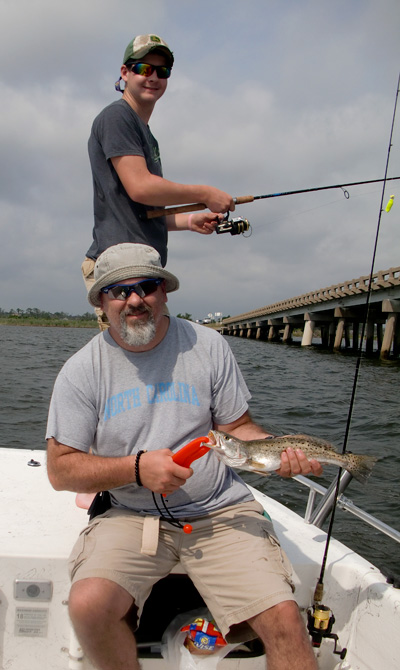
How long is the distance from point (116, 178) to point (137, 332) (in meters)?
1.25

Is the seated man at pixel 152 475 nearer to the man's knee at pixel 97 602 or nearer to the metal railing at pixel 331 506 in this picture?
the man's knee at pixel 97 602

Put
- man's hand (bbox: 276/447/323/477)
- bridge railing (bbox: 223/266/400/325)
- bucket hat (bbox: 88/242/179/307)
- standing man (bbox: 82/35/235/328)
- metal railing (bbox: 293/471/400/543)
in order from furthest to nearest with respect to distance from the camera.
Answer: bridge railing (bbox: 223/266/400/325) → standing man (bbox: 82/35/235/328) → metal railing (bbox: 293/471/400/543) → bucket hat (bbox: 88/242/179/307) → man's hand (bbox: 276/447/323/477)

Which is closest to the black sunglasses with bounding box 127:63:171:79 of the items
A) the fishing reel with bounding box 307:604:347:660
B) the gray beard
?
the gray beard

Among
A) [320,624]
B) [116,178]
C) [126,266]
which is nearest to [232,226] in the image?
[116,178]

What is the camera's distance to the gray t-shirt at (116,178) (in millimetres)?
3279

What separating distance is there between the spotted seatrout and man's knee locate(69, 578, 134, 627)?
748 mm

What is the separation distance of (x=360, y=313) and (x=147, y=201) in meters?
33.3

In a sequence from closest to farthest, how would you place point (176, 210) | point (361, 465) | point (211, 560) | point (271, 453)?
point (211, 560)
point (271, 453)
point (361, 465)
point (176, 210)

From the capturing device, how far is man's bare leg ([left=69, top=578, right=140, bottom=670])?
85.3 inches

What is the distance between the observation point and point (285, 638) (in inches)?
86.3

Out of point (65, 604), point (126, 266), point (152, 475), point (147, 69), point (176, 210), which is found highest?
point (147, 69)

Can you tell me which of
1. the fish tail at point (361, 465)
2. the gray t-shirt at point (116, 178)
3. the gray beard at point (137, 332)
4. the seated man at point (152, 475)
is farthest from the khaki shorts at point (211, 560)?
the gray t-shirt at point (116, 178)

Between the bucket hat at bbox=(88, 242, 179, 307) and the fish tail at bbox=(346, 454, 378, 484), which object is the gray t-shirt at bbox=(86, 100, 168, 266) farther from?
the fish tail at bbox=(346, 454, 378, 484)

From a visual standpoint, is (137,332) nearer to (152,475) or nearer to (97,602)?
(152,475)
